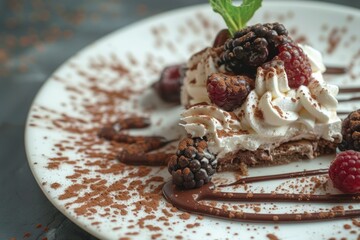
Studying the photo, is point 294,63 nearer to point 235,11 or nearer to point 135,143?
point 235,11

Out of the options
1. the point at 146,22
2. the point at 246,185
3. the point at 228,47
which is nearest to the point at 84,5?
the point at 146,22

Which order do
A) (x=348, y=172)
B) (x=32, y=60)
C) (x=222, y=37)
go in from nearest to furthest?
(x=348, y=172), (x=222, y=37), (x=32, y=60)

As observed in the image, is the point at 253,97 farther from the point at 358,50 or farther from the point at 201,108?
the point at 358,50

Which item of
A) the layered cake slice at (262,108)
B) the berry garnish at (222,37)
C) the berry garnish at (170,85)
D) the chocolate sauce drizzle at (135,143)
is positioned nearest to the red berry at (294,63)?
the layered cake slice at (262,108)

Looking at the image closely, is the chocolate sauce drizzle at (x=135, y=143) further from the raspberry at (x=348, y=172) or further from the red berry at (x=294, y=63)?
the raspberry at (x=348, y=172)

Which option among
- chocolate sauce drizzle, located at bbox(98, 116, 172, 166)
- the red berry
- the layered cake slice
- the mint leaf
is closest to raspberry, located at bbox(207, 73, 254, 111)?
the layered cake slice

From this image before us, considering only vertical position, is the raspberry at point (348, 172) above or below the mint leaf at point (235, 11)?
below

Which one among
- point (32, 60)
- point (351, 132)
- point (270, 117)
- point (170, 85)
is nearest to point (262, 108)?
point (270, 117)

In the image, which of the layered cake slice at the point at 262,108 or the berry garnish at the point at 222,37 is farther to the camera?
the berry garnish at the point at 222,37
